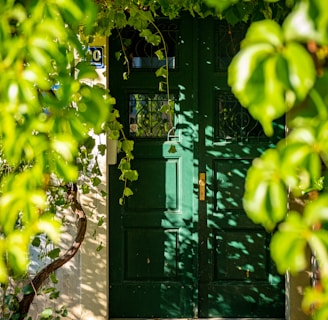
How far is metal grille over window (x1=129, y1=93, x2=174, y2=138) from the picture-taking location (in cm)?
495

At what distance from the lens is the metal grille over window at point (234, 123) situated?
4953 millimetres

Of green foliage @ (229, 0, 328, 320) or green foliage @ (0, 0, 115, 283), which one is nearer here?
green foliage @ (229, 0, 328, 320)

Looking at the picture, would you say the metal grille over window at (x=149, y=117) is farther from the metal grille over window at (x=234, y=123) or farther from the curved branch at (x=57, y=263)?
the curved branch at (x=57, y=263)

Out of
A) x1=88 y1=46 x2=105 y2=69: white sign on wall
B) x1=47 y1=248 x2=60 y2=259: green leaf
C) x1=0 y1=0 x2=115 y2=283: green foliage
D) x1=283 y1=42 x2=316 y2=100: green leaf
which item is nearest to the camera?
x1=283 y1=42 x2=316 y2=100: green leaf

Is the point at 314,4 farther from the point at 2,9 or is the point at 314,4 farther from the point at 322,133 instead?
the point at 2,9

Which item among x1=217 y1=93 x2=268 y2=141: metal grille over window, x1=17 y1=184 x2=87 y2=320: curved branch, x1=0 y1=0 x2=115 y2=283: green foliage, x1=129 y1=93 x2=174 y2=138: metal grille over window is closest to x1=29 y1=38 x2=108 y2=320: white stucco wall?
x1=129 y1=93 x2=174 y2=138: metal grille over window

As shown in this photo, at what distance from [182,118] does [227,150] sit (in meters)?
0.40

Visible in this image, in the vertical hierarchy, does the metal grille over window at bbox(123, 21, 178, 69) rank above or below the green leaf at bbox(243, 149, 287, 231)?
above

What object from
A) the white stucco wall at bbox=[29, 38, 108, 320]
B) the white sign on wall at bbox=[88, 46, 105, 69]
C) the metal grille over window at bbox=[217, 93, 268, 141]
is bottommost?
the white stucco wall at bbox=[29, 38, 108, 320]

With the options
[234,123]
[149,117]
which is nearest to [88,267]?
[149,117]

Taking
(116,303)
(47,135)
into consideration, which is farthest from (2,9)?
(116,303)

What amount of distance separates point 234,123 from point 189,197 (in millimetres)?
631

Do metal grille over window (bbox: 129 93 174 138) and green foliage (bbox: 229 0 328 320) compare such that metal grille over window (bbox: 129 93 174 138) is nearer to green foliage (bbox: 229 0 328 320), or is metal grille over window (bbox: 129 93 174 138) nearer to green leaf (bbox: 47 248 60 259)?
green leaf (bbox: 47 248 60 259)

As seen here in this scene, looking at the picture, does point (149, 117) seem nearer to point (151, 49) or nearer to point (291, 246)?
point (151, 49)
